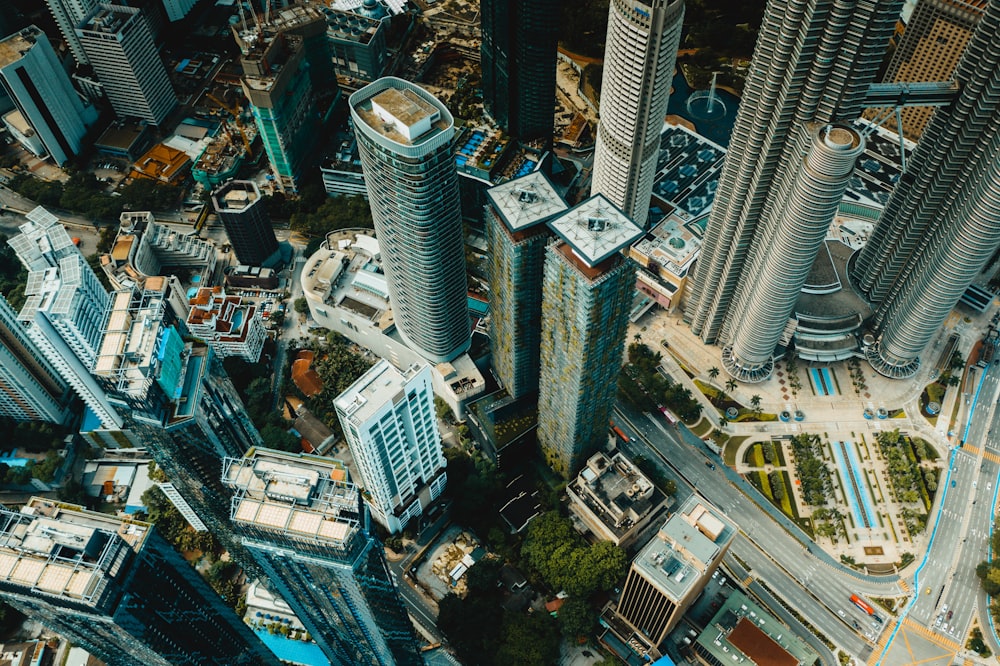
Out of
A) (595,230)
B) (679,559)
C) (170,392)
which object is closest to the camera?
(170,392)

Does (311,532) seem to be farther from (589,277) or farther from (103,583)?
(589,277)

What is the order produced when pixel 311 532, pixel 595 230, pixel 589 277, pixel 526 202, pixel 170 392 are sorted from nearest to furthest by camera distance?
pixel 311 532 → pixel 170 392 → pixel 595 230 → pixel 589 277 → pixel 526 202

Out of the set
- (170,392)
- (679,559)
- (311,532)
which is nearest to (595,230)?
(679,559)

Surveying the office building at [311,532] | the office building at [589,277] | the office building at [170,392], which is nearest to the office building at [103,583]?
the office building at [311,532]

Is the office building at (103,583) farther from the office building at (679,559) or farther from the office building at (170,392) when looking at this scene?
the office building at (679,559)

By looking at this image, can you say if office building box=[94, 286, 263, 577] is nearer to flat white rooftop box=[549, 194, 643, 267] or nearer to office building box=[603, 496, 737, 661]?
flat white rooftop box=[549, 194, 643, 267]

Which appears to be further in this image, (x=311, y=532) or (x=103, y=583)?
(x=311, y=532)

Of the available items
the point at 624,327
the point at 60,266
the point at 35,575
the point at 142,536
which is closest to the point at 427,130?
the point at 624,327

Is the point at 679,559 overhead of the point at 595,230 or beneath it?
beneath
